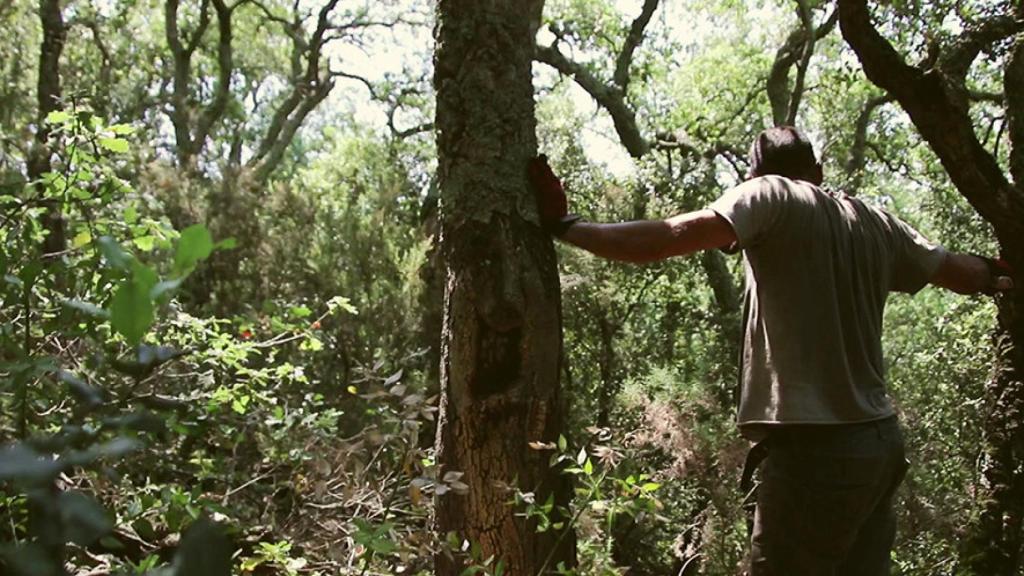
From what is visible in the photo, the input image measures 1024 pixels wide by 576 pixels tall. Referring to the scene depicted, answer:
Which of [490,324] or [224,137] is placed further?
[224,137]

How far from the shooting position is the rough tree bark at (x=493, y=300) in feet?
8.51

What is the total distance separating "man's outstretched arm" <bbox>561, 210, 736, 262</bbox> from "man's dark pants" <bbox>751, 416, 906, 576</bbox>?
621 mm

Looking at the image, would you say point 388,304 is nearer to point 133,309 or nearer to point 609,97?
point 609,97

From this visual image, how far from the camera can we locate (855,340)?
266 cm

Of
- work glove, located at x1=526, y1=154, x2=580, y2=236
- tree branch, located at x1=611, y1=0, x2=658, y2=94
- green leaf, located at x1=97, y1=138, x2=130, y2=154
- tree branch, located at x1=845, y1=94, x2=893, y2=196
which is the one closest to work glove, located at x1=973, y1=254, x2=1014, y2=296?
work glove, located at x1=526, y1=154, x2=580, y2=236

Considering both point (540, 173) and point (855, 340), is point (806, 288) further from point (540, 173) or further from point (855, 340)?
point (540, 173)

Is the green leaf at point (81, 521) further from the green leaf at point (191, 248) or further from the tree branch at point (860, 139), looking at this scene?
the tree branch at point (860, 139)

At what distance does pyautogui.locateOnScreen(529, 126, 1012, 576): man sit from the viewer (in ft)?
8.22

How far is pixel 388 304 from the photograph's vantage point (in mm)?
8594

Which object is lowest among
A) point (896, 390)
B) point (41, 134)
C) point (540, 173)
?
point (896, 390)

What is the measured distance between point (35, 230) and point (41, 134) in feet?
7.68

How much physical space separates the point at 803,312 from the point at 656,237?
516 mm

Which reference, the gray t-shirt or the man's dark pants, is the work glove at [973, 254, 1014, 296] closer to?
the gray t-shirt

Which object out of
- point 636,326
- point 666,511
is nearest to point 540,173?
point 666,511
